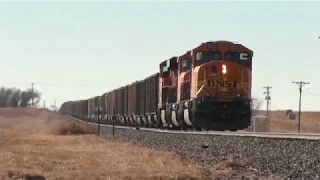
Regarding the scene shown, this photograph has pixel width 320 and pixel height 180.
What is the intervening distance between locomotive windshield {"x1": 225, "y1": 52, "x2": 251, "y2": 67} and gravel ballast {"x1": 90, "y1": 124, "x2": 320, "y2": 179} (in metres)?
4.19

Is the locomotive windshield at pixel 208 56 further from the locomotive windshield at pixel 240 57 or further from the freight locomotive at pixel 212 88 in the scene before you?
the locomotive windshield at pixel 240 57

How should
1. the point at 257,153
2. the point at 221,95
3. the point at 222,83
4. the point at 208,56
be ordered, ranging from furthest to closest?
the point at 208,56, the point at 222,83, the point at 221,95, the point at 257,153

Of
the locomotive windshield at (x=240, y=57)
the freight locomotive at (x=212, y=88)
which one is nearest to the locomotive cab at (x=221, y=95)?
the freight locomotive at (x=212, y=88)

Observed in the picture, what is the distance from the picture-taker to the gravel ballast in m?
13.8

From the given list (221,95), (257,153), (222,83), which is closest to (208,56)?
(222,83)

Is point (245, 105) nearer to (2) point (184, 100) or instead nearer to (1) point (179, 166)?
(2) point (184, 100)

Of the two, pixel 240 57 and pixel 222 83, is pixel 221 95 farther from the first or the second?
pixel 240 57

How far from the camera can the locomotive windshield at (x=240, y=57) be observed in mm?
27219

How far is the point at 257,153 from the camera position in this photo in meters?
17.2

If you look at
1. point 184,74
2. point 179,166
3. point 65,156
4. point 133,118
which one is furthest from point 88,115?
point 179,166

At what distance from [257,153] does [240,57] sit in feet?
35.3

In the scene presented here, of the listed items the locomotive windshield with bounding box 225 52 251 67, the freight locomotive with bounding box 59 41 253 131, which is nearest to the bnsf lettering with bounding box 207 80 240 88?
the freight locomotive with bounding box 59 41 253 131

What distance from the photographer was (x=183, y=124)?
2916 centimetres

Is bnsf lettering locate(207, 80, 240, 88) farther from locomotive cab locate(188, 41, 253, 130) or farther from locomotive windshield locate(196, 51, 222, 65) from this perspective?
locomotive windshield locate(196, 51, 222, 65)
